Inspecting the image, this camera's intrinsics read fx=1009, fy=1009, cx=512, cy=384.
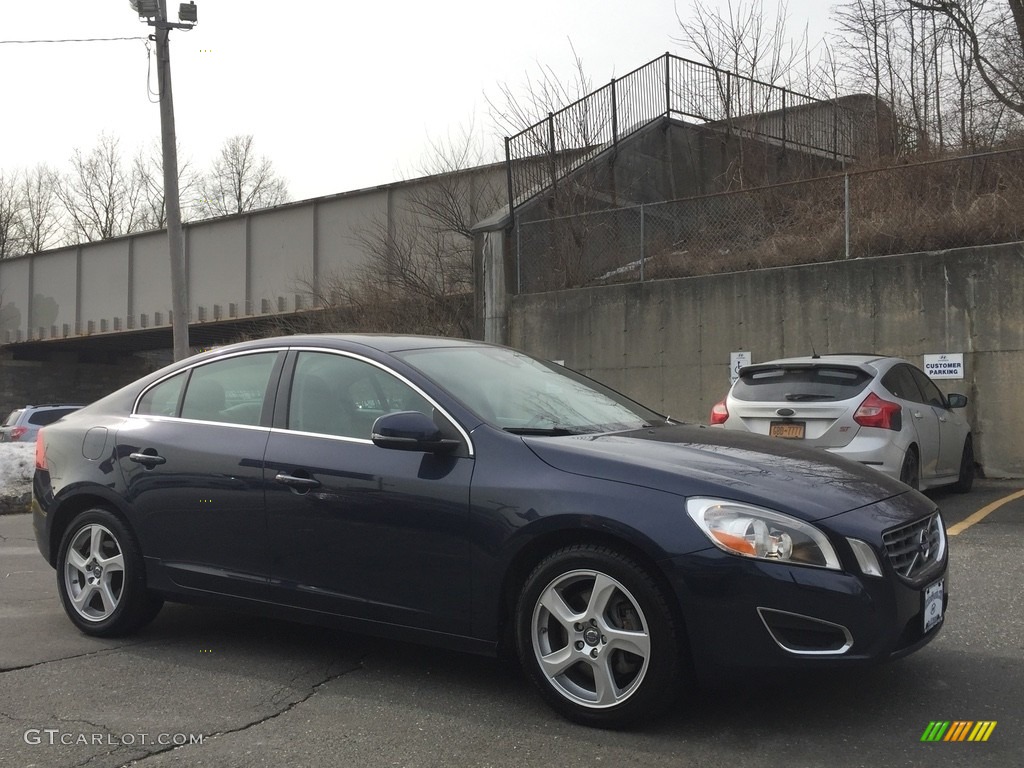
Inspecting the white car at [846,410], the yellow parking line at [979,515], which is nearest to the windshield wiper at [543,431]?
the white car at [846,410]

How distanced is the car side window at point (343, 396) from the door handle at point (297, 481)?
24 cm

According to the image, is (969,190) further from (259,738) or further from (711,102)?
(259,738)

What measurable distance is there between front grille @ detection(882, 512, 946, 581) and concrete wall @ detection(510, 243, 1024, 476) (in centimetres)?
927

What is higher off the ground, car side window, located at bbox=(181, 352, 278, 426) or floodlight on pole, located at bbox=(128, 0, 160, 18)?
floodlight on pole, located at bbox=(128, 0, 160, 18)

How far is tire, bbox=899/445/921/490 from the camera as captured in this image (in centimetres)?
877

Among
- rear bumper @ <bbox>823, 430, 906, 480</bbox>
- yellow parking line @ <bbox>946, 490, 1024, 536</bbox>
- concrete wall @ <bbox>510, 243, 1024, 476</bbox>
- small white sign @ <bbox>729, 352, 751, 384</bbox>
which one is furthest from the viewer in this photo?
small white sign @ <bbox>729, 352, 751, 384</bbox>

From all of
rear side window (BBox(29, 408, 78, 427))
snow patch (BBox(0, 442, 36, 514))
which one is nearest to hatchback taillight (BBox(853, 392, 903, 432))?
snow patch (BBox(0, 442, 36, 514))

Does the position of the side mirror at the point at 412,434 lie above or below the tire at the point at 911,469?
above

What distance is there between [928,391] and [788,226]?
6198mm

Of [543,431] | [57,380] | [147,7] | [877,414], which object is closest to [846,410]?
[877,414]

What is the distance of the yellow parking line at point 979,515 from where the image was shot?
8110mm

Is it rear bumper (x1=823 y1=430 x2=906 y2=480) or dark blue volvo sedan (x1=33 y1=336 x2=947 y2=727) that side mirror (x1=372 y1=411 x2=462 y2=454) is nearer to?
dark blue volvo sedan (x1=33 y1=336 x2=947 y2=727)

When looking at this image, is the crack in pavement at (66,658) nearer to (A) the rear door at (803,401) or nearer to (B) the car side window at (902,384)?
(A) the rear door at (803,401)

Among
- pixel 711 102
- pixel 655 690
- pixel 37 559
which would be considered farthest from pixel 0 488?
pixel 711 102
